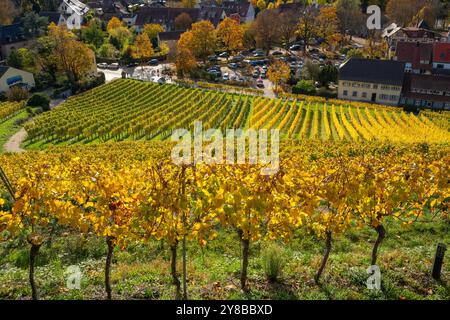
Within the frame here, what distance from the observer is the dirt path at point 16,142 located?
3481cm

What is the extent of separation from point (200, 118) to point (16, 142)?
709 inches

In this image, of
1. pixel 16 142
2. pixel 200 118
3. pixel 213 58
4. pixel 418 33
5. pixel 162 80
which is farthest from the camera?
pixel 213 58

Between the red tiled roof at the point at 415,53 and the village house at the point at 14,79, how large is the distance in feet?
174

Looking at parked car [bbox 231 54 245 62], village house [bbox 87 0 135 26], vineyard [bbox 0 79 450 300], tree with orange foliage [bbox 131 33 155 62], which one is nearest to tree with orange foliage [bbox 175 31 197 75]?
tree with orange foliage [bbox 131 33 155 62]

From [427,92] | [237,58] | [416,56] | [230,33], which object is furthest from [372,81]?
[230,33]

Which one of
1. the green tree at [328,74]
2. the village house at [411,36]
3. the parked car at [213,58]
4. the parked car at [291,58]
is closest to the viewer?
the green tree at [328,74]

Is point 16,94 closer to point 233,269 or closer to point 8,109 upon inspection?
point 8,109

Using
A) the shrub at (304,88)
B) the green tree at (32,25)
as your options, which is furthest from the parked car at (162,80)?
the green tree at (32,25)

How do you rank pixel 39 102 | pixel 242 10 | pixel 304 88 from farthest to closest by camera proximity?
pixel 242 10, pixel 304 88, pixel 39 102

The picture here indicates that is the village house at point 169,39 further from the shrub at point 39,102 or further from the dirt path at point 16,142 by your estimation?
the dirt path at point 16,142

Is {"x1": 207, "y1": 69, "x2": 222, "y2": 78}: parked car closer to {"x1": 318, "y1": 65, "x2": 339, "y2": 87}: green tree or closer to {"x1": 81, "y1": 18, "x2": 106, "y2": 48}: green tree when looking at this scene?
{"x1": 318, "y1": 65, "x2": 339, "y2": 87}: green tree

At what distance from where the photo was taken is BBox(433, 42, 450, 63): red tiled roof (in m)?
53.3

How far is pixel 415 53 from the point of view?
2181 inches

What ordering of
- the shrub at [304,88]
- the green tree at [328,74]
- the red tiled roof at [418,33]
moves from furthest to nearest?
the red tiled roof at [418,33]
the green tree at [328,74]
the shrub at [304,88]
